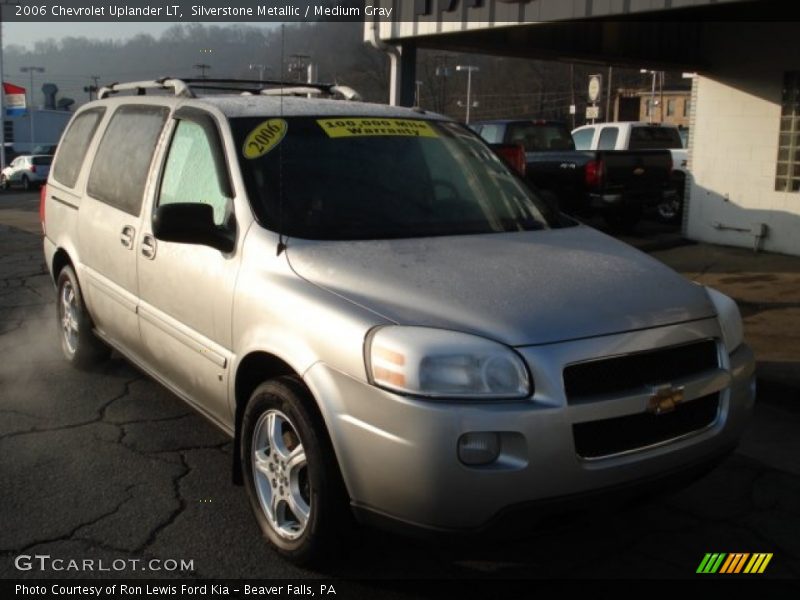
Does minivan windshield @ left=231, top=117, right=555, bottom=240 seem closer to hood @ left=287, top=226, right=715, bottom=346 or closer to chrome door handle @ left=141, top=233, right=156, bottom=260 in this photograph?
hood @ left=287, top=226, right=715, bottom=346

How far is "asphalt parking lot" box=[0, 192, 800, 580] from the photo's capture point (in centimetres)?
332

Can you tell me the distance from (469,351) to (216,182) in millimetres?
1767

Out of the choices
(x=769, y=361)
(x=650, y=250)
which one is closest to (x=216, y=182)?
(x=769, y=361)

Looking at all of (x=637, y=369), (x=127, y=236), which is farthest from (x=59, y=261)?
(x=637, y=369)

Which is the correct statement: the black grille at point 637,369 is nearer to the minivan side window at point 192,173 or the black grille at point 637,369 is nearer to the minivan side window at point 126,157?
the minivan side window at point 192,173

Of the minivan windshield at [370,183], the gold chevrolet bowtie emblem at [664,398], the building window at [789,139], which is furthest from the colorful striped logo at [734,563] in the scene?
the building window at [789,139]

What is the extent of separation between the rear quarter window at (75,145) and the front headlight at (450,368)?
12.3 feet

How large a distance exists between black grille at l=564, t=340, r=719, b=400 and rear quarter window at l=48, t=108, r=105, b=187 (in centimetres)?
412

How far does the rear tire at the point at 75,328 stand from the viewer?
562 centimetres

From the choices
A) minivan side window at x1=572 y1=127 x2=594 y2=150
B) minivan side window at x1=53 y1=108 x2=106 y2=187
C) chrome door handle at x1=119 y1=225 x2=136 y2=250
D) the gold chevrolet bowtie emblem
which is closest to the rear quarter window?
minivan side window at x1=53 y1=108 x2=106 y2=187

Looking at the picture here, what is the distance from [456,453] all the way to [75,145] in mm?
4410

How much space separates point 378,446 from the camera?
279cm

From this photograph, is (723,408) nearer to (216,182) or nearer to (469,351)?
(469,351)

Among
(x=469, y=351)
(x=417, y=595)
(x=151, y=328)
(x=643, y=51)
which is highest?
(x=643, y=51)
